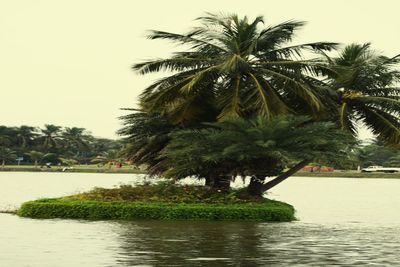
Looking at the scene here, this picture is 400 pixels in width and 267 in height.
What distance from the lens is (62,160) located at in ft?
534

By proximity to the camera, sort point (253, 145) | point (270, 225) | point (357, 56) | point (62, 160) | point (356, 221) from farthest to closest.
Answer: point (62, 160) → point (357, 56) → point (356, 221) → point (253, 145) → point (270, 225)

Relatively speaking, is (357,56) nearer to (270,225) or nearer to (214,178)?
(214,178)

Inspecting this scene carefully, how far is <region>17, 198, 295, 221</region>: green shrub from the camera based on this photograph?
27109 millimetres

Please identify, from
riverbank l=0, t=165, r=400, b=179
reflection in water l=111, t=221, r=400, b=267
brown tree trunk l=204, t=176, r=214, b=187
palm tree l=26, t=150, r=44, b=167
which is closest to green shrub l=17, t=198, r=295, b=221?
reflection in water l=111, t=221, r=400, b=267

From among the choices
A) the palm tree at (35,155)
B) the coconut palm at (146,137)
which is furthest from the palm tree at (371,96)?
the palm tree at (35,155)

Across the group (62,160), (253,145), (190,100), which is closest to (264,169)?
(253,145)

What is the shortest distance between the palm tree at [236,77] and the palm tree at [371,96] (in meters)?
1.65

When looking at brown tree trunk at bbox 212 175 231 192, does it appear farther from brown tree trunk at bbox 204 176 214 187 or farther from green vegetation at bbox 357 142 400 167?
green vegetation at bbox 357 142 400 167

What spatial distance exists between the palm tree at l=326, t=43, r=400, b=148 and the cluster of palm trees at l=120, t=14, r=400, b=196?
45 mm

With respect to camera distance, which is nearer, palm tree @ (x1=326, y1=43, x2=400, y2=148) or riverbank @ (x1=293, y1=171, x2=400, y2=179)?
palm tree @ (x1=326, y1=43, x2=400, y2=148)

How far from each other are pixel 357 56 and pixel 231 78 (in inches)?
294

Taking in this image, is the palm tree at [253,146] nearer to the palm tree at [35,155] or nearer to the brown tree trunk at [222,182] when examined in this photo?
the brown tree trunk at [222,182]

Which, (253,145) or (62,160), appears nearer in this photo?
(253,145)

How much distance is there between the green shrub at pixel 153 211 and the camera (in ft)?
88.9
